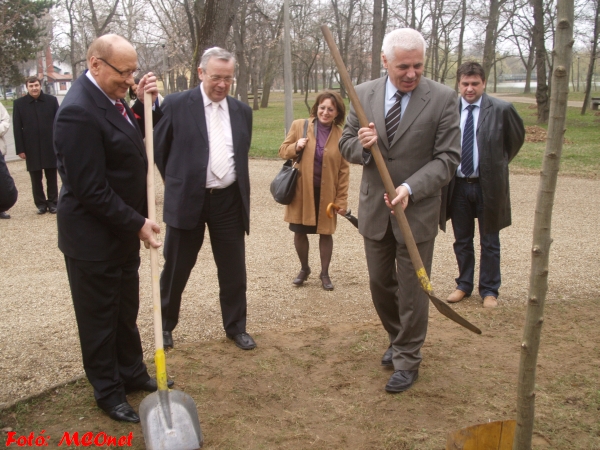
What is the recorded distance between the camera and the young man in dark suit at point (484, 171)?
4.70 m

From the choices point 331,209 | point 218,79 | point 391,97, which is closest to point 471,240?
point 331,209

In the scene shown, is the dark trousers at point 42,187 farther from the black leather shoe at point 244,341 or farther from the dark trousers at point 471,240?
the dark trousers at point 471,240

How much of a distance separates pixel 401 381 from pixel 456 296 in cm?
174

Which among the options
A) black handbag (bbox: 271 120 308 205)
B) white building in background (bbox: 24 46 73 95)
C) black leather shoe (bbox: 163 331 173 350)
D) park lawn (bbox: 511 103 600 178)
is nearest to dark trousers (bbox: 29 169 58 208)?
black handbag (bbox: 271 120 308 205)

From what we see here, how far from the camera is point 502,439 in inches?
107

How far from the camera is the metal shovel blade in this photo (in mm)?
2809

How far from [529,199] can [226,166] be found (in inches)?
270

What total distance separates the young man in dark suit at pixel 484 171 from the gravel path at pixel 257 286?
0.43 metres

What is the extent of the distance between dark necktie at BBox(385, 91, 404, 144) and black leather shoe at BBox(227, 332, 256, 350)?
165 centimetres

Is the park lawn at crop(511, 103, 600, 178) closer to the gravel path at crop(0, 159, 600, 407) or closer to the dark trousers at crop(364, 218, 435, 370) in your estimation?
the gravel path at crop(0, 159, 600, 407)

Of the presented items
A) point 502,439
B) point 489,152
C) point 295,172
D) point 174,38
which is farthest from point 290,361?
point 174,38

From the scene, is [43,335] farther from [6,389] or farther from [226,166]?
[226,166]

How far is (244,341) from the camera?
4.11 m

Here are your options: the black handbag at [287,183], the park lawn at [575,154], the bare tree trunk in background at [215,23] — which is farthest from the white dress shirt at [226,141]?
the park lawn at [575,154]
